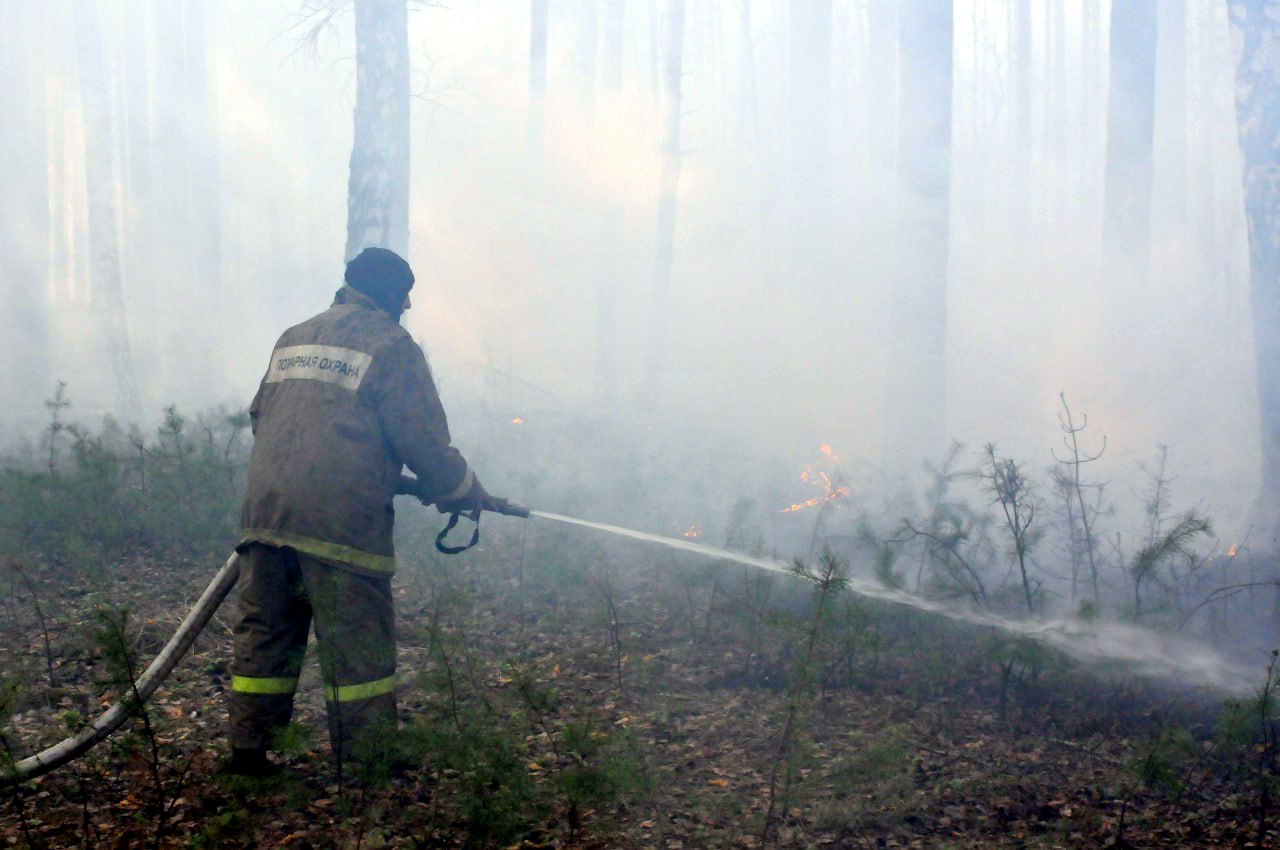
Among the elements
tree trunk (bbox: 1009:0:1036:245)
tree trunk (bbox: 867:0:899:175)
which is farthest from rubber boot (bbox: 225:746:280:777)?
tree trunk (bbox: 1009:0:1036:245)

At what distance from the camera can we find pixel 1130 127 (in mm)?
15094

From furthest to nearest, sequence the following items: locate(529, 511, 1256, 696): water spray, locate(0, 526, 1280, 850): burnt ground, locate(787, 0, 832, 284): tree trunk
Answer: locate(787, 0, 832, 284): tree trunk → locate(529, 511, 1256, 696): water spray → locate(0, 526, 1280, 850): burnt ground

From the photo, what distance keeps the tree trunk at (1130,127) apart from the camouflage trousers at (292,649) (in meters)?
15.4

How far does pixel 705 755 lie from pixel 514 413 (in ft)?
35.6

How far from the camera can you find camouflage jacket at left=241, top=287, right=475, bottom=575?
346cm

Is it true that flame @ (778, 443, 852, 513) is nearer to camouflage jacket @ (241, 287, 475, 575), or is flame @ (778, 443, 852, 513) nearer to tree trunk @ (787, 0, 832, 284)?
camouflage jacket @ (241, 287, 475, 575)

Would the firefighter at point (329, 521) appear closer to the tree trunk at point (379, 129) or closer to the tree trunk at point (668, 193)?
the tree trunk at point (379, 129)

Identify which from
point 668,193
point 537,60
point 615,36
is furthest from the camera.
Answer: point 615,36

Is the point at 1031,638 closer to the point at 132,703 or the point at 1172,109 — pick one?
the point at 132,703

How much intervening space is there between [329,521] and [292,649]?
0.59 meters

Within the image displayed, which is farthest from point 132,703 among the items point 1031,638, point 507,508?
point 1031,638

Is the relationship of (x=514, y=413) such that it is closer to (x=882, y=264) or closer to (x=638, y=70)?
(x=882, y=264)

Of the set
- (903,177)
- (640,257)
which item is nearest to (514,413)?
(903,177)

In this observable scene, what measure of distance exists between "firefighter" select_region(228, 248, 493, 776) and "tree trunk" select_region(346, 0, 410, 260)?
6.26 m
